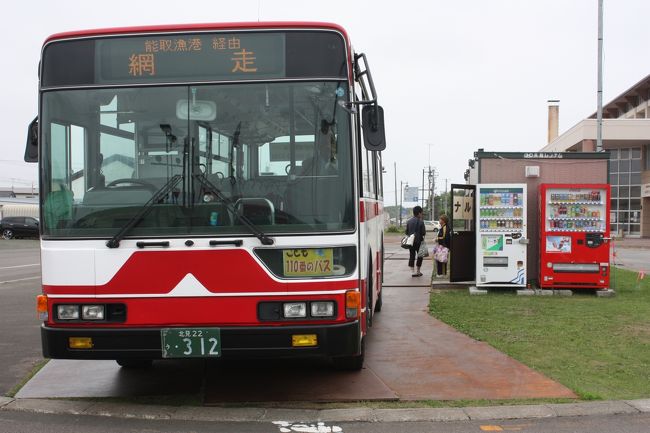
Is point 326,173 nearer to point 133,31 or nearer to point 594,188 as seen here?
point 133,31

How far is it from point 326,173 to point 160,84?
1.56 metres

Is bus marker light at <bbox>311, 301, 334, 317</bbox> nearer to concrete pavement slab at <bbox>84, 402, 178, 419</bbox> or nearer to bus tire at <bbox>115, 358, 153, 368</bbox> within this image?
concrete pavement slab at <bbox>84, 402, 178, 419</bbox>

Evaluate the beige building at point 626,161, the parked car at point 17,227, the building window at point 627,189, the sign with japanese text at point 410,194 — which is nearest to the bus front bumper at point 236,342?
the parked car at point 17,227

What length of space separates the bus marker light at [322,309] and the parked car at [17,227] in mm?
42057

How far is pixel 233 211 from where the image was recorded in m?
5.37

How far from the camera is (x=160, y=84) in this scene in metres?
5.52

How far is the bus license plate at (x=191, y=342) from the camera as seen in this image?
5.31 meters

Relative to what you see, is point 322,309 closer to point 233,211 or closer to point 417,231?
point 233,211

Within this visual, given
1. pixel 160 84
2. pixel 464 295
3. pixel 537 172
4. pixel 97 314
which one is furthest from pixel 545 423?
pixel 537 172

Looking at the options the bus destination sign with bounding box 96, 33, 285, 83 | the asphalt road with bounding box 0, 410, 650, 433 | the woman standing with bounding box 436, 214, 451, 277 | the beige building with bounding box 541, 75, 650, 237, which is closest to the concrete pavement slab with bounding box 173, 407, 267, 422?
the asphalt road with bounding box 0, 410, 650, 433

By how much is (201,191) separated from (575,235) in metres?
9.23

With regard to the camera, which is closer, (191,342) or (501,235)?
(191,342)

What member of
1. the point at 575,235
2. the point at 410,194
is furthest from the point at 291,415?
the point at 410,194

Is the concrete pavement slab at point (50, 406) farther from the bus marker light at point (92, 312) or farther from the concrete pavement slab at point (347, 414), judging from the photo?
the concrete pavement slab at point (347, 414)
